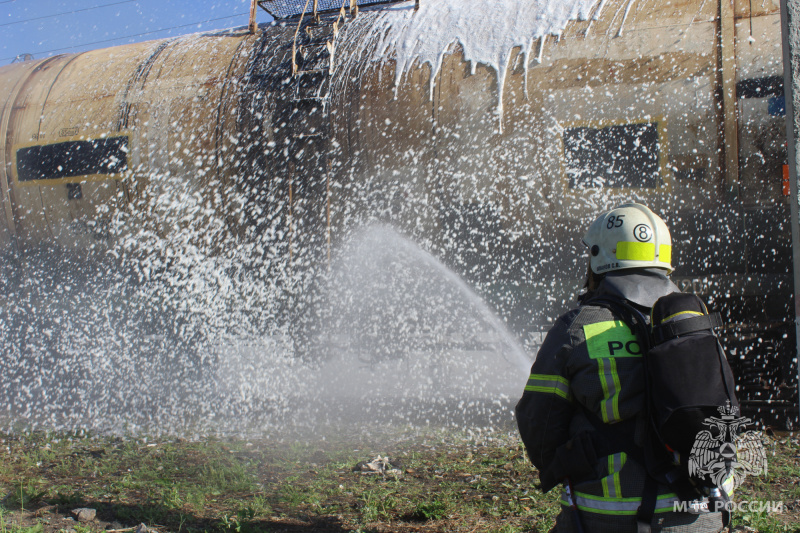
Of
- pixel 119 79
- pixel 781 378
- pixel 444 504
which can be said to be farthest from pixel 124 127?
pixel 781 378

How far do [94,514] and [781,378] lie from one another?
437 cm

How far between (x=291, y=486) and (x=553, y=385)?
2425mm

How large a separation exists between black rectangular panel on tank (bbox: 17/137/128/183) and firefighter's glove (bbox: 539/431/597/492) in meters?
4.84

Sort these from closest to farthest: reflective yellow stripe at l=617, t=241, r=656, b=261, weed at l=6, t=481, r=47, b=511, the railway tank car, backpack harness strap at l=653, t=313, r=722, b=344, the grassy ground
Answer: backpack harness strap at l=653, t=313, r=722, b=344 → reflective yellow stripe at l=617, t=241, r=656, b=261 → the grassy ground → weed at l=6, t=481, r=47, b=511 → the railway tank car

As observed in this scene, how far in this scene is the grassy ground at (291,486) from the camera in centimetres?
297

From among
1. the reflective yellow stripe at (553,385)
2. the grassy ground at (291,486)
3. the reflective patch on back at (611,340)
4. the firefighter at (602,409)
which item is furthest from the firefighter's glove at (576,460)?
the grassy ground at (291,486)

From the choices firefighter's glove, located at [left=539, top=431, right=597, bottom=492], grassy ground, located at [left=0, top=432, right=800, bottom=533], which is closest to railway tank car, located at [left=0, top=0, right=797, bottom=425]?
grassy ground, located at [left=0, top=432, right=800, bottom=533]

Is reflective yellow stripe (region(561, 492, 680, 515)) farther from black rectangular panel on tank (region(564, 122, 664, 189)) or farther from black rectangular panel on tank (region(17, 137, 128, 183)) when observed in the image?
black rectangular panel on tank (region(17, 137, 128, 183))

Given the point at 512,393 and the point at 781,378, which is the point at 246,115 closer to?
the point at 512,393

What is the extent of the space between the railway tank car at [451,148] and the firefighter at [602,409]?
2634 mm

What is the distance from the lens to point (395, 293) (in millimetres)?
4816

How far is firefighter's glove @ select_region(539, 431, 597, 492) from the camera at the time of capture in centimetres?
146

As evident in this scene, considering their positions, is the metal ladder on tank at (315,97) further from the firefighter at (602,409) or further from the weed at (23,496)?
the firefighter at (602,409)

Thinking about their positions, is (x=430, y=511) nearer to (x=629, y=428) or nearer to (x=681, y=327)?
(x=629, y=428)
